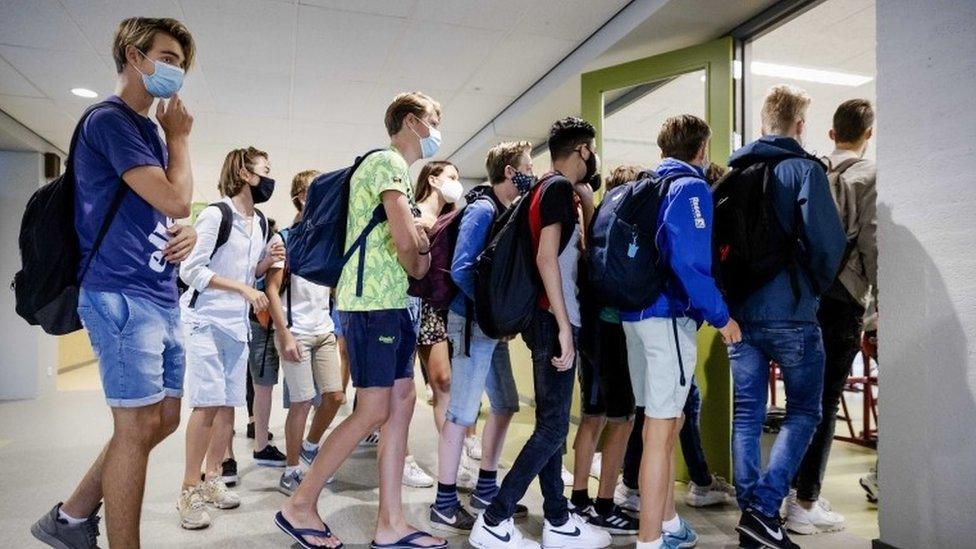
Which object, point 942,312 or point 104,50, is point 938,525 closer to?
point 942,312

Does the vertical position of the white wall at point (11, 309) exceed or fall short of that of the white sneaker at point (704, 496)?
it exceeds it

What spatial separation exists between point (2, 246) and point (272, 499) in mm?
5248

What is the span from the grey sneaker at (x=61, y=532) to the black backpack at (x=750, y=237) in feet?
7.06

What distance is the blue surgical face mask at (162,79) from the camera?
1.64m

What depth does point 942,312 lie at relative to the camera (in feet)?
6.50

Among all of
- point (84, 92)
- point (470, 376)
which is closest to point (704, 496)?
point (470, 376)

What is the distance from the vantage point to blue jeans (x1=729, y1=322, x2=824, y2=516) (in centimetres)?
218

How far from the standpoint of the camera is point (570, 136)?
2.30 meters

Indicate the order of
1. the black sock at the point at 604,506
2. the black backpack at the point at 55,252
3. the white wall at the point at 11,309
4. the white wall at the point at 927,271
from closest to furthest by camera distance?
1. the black backpack at the point at 55,252
2. the white wall at the point at 927,271
3. the black sock at the point at 604,506
4. the white wall at the point at 11,309

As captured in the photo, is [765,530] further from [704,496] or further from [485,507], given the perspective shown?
[485,507]

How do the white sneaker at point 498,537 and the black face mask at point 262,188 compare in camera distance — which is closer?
the white sneaker at point 498,537

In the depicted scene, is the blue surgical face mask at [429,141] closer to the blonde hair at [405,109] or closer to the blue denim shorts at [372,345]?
the blonde hair at [405,109]

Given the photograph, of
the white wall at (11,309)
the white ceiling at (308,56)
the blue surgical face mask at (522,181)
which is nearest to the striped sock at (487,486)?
the blue surgical face mask at (522,181)

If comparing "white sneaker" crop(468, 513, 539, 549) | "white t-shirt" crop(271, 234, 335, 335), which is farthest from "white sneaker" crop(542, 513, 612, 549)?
"white t-shirt" crop(271, 234, 335, 335)
